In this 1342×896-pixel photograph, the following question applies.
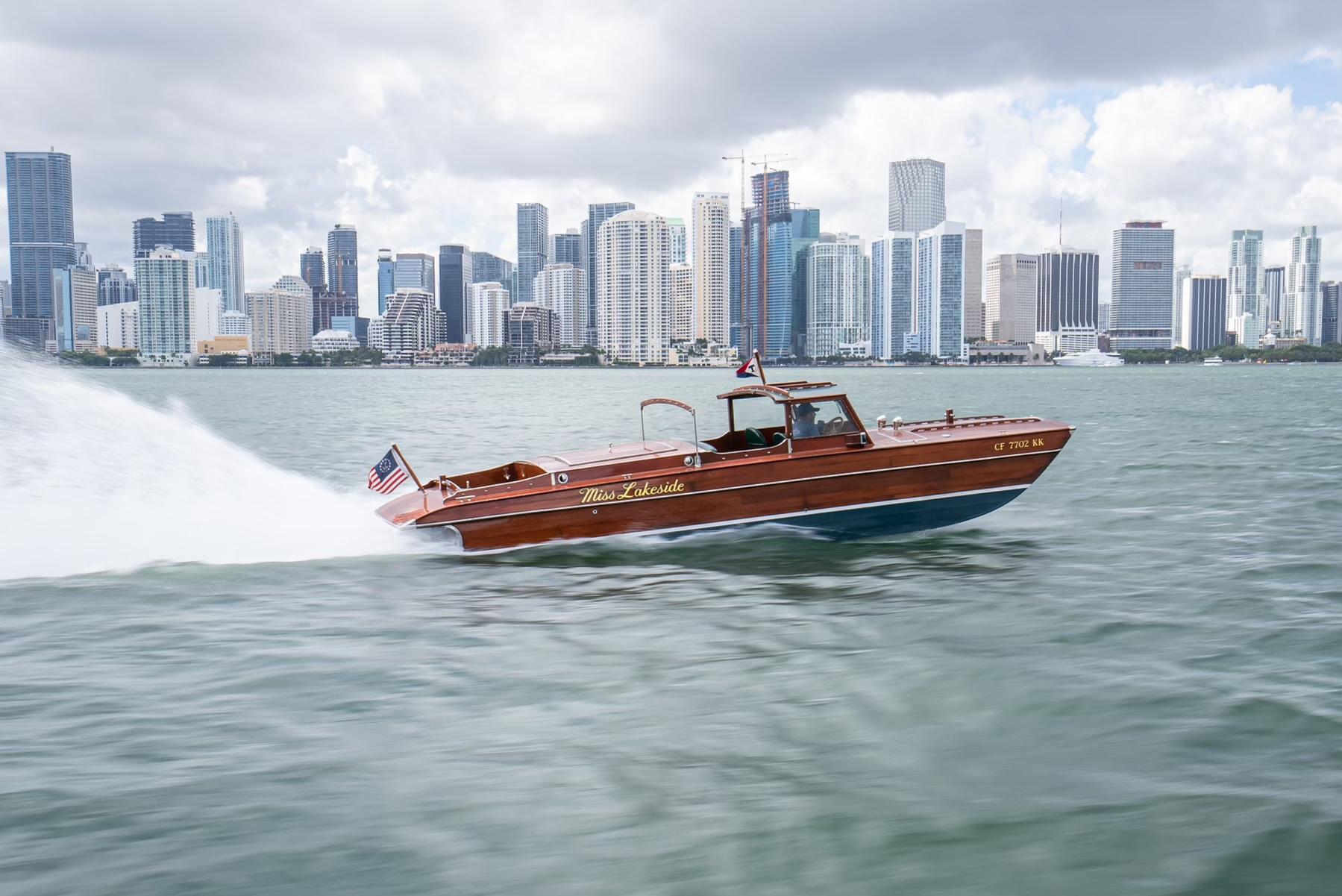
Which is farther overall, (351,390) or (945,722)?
(351,390)

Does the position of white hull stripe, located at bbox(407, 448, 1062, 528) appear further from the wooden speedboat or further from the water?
the water

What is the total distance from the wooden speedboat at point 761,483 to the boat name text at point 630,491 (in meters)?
0.01

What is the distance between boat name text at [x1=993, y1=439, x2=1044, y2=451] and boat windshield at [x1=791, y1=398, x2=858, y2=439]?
204 centimetres

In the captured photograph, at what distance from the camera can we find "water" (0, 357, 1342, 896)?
228 inches

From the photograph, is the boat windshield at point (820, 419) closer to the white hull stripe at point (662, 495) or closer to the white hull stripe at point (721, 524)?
the white hull stripe at point (662, 495)

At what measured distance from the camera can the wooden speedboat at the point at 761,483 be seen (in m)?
13.5

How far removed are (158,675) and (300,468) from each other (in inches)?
704

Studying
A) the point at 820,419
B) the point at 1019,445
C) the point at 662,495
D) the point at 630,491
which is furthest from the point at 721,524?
the point at 1019,445

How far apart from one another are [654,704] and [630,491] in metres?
5.55

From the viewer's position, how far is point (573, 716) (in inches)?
310

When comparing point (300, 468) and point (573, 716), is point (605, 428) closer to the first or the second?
point (300, 468)

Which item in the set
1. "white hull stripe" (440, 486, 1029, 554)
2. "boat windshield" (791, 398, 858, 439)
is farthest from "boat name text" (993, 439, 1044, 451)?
"boat windshield" (791, 398, 858, 439)

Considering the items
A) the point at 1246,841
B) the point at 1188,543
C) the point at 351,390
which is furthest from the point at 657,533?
the point at 351,390

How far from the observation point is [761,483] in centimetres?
1364
